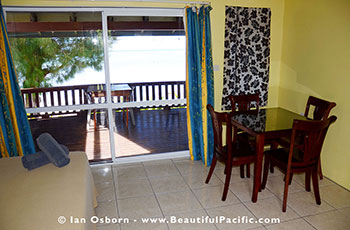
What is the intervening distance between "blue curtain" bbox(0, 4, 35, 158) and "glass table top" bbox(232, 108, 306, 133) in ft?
8.24

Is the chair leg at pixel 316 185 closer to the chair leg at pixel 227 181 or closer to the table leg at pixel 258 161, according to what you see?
the table leg at pixel 258 161

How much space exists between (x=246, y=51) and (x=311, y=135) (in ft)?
5.83

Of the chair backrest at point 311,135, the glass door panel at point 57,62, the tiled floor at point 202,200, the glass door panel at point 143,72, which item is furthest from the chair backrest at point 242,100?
the glass door panel at point 57,62

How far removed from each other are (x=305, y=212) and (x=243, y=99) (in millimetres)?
1599

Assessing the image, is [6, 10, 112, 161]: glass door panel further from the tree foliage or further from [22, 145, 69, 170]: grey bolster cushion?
[22, 145, 69, 170]: grey bolster cushion

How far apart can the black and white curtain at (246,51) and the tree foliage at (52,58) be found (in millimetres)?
1775

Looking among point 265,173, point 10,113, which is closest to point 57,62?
point 10,113

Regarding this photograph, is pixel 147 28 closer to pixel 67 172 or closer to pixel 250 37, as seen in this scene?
pixel 250 37

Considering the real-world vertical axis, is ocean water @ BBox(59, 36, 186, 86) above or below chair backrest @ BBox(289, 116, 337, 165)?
above

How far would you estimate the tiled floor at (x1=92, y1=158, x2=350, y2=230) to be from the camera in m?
2.57

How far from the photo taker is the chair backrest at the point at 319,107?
3.11 meters

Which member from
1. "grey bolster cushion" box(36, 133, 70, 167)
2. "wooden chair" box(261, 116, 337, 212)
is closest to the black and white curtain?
"wooden chair" box(261, 116, 337, 212)

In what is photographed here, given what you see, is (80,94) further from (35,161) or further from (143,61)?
(35,161)

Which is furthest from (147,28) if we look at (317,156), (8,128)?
(317,156)
